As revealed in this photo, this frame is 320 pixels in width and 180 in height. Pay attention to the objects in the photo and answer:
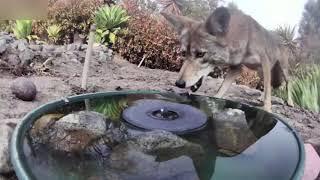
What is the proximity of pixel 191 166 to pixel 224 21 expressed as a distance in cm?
227

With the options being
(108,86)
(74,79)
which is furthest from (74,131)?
(74,79)

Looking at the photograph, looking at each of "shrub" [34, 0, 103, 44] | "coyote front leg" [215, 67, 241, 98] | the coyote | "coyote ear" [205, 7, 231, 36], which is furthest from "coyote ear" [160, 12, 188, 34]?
"shrub" [34, 0, 103, 44]

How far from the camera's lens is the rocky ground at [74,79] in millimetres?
5137

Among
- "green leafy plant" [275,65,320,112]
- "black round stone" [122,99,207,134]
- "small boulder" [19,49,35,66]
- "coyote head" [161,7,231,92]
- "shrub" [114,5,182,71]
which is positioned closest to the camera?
"black round stone" [122,99,207,134]

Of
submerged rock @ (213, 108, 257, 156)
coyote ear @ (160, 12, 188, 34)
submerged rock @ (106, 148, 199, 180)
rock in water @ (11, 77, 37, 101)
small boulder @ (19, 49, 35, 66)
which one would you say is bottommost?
small boulder @ (19, 49, 35, 66)

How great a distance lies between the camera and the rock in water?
4.79 meters

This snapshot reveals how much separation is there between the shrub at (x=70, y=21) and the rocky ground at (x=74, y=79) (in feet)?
6.29

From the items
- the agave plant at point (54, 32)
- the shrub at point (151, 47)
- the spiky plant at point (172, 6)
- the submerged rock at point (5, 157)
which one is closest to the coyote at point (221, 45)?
the submerged rock at point (5, 157)

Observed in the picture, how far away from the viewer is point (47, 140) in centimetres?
278

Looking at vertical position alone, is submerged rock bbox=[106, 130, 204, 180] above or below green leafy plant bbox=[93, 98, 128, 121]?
above

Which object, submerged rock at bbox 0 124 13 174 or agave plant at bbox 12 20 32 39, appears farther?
agave plant at bbox 12 20 32 39

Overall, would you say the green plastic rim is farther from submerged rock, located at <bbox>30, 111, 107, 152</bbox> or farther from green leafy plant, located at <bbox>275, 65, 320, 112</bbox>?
green leafy plant, located at <bbox>275, 65, 320, 112</bbox>

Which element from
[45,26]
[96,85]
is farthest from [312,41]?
[96,85]

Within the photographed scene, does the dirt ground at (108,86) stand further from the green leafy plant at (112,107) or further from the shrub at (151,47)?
the green leafy plant at (112,107)
